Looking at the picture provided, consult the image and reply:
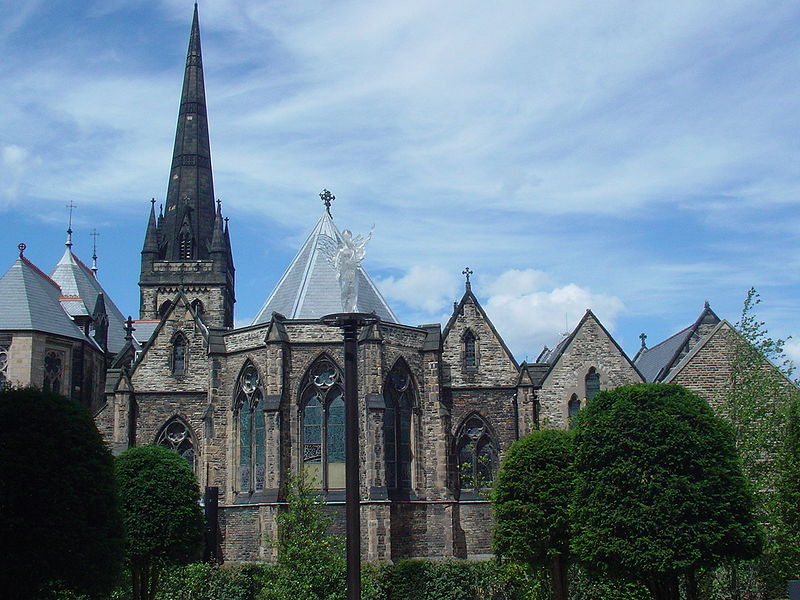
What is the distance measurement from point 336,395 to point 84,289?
39831 mm

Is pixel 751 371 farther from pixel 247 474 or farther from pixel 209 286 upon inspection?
pixel 209 286

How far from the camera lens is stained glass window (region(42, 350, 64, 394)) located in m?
46.3

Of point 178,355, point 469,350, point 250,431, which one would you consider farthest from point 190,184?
point 250,431

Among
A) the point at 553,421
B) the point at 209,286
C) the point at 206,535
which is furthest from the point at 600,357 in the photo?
the point at 209,286

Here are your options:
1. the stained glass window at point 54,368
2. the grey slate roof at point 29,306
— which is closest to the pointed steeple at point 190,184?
the grey slate roof at point 29,306

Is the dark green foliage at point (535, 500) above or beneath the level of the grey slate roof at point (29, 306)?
beneath

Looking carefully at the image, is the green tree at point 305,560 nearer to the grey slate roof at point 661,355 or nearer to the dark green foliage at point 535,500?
the dark green foliage at point 535,500

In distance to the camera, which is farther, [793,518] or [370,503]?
[370,503]

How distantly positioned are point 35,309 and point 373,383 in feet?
67.7

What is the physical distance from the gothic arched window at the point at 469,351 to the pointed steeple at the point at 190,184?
1493 inches

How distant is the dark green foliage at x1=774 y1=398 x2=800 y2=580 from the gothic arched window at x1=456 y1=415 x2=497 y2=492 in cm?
1243

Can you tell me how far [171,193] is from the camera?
7400 cm

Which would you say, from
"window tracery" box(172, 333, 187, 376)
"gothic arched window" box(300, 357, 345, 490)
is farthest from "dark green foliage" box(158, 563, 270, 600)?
"window tracery" box(172, 333, 187, 376)

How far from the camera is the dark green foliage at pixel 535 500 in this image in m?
28.2
